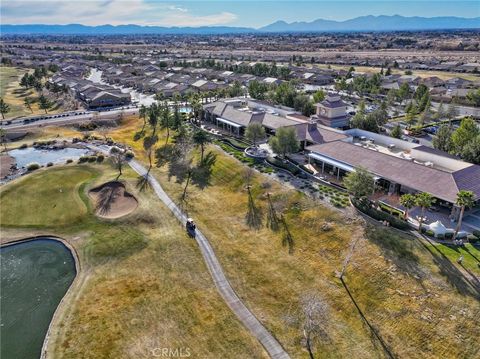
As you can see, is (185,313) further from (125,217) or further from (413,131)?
(413,131)

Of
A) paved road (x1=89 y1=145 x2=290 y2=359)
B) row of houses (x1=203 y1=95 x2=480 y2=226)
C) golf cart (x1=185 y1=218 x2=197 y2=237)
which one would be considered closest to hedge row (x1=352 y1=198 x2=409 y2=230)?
row of houses (x1=203 y1=95 x2=480 y2=226)

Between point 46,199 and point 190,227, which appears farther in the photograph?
point 46,199

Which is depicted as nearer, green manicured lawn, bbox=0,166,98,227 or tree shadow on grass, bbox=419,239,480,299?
tree shadow on grass, bbox=419,239,480,299

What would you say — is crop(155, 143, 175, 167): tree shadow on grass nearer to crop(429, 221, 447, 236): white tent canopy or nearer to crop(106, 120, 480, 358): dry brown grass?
crop(106, 120, 480, 358): dry brown grass

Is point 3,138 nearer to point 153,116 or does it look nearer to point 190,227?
point 153,116

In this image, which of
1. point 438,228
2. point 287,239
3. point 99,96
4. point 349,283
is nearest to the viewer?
point 349,283

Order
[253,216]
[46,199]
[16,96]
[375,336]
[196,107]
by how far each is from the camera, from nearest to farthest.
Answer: [375,336], [253,216], [46,199], [196,107], [16,96]

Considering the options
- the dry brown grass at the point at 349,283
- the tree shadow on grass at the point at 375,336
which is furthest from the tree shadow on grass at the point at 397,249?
the tree shadow on grass at the point at 375,336

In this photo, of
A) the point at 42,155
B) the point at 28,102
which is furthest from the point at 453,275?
the point at 28,102
